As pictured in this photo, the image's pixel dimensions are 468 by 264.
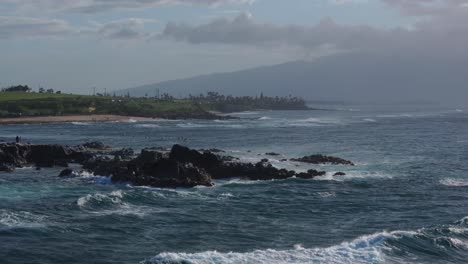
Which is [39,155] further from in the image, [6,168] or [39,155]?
[6,168]

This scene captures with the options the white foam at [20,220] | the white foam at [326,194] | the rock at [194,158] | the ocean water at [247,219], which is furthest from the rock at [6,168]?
the white foam at [326,194]

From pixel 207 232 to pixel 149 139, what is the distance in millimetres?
75026

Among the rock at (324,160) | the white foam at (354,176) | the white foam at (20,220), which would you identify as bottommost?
the white foam at (20,220)

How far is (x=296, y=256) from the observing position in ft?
107

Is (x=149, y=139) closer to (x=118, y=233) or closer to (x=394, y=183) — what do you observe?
(x=394, y=183)

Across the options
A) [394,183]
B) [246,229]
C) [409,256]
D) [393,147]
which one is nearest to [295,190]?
[394,183]

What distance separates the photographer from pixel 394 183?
5709 centimetres

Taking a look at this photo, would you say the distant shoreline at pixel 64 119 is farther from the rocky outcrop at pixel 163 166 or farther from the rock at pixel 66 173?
the rock at pixel 66 173

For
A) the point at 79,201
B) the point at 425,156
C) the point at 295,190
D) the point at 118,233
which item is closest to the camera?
the point at 118,233

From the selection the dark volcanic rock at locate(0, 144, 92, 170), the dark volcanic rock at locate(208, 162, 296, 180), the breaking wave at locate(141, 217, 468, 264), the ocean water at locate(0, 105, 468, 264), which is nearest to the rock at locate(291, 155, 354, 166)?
the ocean water at locate(0, 105, 468, 264)

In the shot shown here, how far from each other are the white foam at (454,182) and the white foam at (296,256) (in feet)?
79.5

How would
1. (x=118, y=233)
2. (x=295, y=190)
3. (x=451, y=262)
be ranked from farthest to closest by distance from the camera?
(x=295, y=190) → (x=118, y=233) → (x=451, y=262)

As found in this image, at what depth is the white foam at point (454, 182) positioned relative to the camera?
56844mm

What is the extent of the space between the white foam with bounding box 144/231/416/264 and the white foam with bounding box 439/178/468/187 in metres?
24.2
